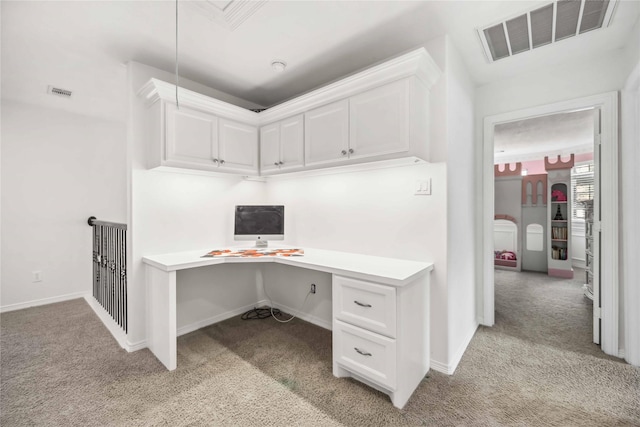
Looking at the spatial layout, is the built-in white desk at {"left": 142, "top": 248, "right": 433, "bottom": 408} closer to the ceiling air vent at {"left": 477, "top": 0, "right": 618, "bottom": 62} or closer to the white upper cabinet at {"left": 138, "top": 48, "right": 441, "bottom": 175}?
the white upper cabinet at {"left": 138, "top": 48, "right": 441, "bottom": 175}

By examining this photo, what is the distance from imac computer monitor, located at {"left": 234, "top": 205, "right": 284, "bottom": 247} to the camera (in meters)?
2.78

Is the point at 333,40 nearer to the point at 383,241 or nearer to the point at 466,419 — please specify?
the point at 383,241

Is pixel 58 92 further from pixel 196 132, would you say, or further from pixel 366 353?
pixel 366 353

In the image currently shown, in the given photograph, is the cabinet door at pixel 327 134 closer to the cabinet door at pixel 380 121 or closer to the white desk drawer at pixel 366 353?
the cabinet door at pixel 380 121

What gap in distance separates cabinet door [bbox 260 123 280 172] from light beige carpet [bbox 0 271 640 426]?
62.7 inches

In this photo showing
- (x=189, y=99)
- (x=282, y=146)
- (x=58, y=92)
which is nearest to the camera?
(x=189, y=99)

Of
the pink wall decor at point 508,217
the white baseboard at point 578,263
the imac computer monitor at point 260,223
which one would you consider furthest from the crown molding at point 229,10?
the white baseboard at point 578,263

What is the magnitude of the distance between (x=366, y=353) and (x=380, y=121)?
5.07 ft

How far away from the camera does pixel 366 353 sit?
1.73 metres

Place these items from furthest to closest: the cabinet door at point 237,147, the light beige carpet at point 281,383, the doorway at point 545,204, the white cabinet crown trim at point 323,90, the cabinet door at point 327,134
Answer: the doorway at point 545,204 → the cabinet door at point 237,147 → the cabinet door at point 327,134 → the white cabinet crown trim at point 323,90 → the light beige carpet at point 281,383

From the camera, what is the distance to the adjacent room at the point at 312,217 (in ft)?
5.65

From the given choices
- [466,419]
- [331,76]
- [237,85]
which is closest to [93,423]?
[466,419]

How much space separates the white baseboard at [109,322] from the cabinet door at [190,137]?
1601 millimetres

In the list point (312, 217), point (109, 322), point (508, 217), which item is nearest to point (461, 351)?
point (312, 217)
